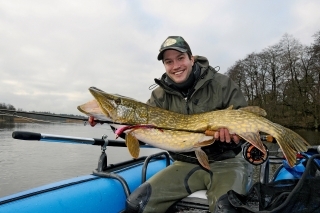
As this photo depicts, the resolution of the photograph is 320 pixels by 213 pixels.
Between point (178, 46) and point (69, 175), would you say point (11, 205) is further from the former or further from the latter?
point (69, 175)

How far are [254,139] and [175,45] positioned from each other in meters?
1.35

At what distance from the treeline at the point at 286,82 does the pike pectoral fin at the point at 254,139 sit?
23.6 metres

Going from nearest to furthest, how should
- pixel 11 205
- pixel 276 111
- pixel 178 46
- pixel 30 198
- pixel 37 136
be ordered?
pixel 11 205 → pixel 30 198 → pixel 37 136 → pixel 178 46 → pixel 276 111

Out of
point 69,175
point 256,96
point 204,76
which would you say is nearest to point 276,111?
point 256,96

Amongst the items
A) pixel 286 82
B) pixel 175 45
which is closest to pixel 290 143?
pixel 175 45

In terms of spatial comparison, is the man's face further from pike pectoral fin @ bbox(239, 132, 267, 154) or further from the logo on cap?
pike pectoral fin @ bbox(239, 132, 267, 154)

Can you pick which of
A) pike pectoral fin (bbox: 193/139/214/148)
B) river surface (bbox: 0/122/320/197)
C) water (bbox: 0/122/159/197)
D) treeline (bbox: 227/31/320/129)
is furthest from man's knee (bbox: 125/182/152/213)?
treeline (bbox: 227/31/320/129)

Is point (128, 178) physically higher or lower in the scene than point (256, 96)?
lower

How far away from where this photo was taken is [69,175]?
10164 millimetres

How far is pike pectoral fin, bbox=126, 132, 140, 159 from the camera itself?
2.65 metres

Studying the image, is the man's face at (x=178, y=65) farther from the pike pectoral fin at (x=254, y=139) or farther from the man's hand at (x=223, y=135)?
the pike pectoral fin at (x=254, y=139)

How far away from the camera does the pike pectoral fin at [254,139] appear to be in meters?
2.51

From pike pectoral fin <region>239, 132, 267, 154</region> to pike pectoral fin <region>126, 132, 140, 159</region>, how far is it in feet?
3.27

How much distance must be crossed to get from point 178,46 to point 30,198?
2.11 m
